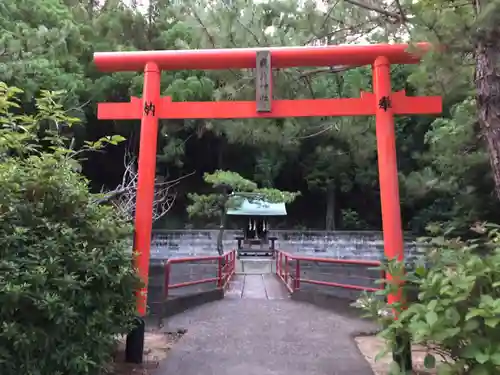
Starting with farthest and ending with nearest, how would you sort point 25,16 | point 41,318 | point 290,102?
1. point 25,16
2. point 290,102
3. point 41,318

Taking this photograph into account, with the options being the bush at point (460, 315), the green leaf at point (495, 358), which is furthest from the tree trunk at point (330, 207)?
the green leaf at point (495, 358)

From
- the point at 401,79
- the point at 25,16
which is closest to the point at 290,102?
the point at 25,16

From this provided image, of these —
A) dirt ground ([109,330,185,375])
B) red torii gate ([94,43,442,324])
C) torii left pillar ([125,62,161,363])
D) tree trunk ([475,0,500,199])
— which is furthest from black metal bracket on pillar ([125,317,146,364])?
tree trunk ([475,0,500,199])

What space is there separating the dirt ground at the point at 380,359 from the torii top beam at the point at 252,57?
304cm

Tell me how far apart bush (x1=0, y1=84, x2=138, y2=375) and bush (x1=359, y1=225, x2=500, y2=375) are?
194 centimetres

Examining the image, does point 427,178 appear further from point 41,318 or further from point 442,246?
point 41,318

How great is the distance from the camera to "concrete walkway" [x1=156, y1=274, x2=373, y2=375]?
4.08m

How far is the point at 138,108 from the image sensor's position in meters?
4.96

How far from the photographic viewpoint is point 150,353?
4.56 m

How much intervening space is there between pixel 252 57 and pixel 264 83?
1.12ft

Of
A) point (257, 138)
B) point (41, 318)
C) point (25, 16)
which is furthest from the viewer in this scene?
point (25, 16)

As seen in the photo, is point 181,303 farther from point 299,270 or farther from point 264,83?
point 264,83

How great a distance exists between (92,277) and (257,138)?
3.71 meters

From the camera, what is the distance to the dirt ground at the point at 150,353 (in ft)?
13.0
